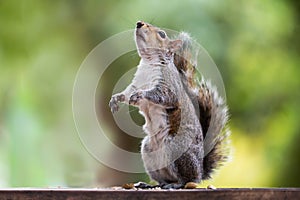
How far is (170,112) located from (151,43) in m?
0.16

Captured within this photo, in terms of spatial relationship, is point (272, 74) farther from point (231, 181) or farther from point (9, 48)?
point (9, 48)

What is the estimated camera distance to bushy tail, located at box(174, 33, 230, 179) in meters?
1.32

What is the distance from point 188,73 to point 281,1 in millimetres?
1448

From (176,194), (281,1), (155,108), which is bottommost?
(176,194)

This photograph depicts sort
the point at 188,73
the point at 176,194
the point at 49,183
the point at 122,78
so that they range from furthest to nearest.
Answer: the point at 49,183 → the point at 122,78 → the point at 188,73 → the point at 176,194

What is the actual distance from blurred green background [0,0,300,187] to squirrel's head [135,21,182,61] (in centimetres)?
118

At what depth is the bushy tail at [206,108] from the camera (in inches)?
51.8

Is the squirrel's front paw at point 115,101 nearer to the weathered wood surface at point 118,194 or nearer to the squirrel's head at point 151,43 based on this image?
the squirrel's head at point 151,43

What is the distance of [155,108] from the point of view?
1.19 metres

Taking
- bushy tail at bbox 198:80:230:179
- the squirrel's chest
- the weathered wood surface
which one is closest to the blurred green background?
bushy tail at bbox 198:80:230:179

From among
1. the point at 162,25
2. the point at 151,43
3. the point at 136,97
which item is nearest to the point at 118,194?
the point at 136,97

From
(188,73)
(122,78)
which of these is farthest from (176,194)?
(122,78)

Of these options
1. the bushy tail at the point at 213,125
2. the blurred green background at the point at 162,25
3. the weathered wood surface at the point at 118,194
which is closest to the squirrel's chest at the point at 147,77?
the bushy tail at the point at 213,125

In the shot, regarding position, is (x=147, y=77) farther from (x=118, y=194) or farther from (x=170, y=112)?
(x=118, y=194)
